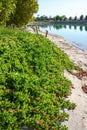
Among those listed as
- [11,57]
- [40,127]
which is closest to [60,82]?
[11,57]

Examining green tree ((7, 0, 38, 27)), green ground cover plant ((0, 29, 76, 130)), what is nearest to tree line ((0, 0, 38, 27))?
green tree ((7, 0, 38, 27))

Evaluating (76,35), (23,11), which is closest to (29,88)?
(23,11)

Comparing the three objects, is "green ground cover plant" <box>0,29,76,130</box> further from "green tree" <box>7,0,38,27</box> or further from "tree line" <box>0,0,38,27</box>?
"green tree" <box>7,0,38,27</box>

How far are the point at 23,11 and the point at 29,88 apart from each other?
87.7 feet

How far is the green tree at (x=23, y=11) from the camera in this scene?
119 feet

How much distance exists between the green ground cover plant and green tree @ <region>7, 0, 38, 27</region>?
21.4 metres

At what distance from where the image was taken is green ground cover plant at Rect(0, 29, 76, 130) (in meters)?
10.0

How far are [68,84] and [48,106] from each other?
3431 mm

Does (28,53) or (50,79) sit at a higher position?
(28,53)

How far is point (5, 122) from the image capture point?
9391mm

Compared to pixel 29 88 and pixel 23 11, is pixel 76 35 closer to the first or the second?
pixel 23 11

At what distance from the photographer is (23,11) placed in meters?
36.8

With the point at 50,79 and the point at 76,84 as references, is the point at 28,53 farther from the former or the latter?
the point at 76,84

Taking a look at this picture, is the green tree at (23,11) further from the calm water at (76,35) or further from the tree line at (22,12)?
the calm water at (76,35)
